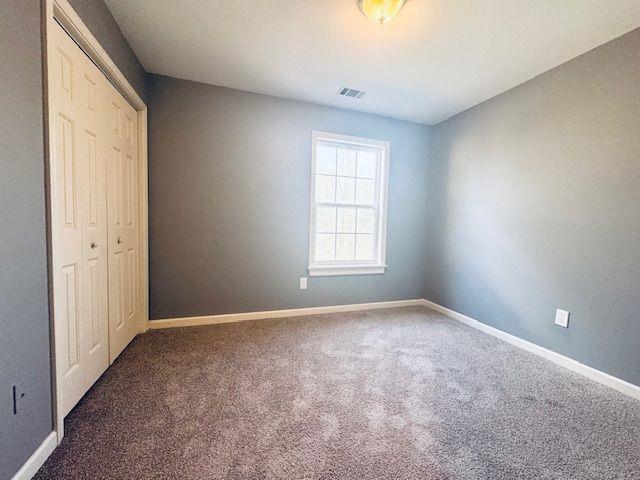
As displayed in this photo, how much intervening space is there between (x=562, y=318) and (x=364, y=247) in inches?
78.1

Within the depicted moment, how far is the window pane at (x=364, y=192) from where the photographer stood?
336cm

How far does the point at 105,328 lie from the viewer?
182cm

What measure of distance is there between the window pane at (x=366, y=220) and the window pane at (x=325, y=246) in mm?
397

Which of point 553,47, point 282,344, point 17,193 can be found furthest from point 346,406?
point 553,47

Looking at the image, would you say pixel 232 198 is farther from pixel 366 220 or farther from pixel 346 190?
pixel 366 220

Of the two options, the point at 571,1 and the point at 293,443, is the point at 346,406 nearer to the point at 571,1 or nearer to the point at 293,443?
the point at 293,443

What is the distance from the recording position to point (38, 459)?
110 centimetres

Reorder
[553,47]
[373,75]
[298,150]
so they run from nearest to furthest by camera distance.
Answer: [553,47] → [373,75] → [298,150]

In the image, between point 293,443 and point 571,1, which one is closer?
point 293,443

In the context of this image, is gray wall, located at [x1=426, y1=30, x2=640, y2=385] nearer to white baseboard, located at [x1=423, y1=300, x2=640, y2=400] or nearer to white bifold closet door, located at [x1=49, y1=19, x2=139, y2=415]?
white baseboard, located at [x1=423, y1=300, x2=640, y2=400]

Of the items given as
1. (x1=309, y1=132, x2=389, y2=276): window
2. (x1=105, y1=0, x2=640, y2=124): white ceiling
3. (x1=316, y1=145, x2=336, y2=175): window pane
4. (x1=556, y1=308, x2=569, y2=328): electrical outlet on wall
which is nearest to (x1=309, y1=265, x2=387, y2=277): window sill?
(x1=309, y1=132, x2=389, y2=276): window

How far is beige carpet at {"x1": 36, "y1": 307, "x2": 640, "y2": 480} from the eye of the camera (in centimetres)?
115

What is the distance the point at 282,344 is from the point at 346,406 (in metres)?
0.93

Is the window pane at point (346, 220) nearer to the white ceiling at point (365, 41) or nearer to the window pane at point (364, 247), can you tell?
the window pane at point (364, 247)
